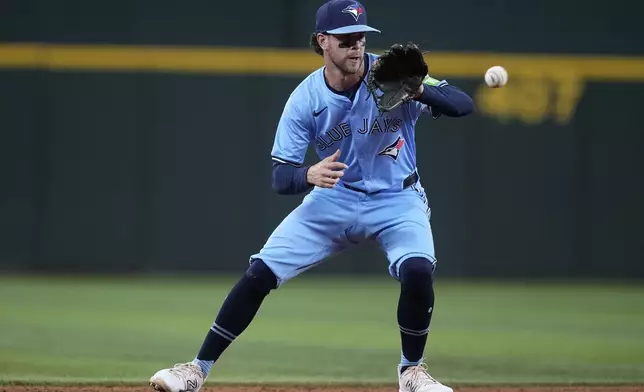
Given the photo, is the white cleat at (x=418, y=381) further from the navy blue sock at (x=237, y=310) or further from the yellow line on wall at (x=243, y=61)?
the yellow line on wall at (x=243, y=61)

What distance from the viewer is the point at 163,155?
11.6m

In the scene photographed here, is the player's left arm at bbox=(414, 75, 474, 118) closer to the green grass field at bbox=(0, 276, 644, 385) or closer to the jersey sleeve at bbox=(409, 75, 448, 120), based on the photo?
the jersey sleeve at bbox=(409, 75, 448, 120)

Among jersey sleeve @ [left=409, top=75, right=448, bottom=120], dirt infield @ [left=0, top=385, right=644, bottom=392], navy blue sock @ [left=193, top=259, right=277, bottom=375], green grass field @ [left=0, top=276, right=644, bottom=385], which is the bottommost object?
green grass field @ [left=0, top=276, right=644, bottom=385]

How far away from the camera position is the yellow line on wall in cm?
1147

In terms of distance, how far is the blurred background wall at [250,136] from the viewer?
11539mm

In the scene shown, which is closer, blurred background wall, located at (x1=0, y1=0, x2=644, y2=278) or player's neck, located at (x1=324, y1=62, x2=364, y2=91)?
player's neck, located at (x1=324, y1=62, x2=364, y2=91)

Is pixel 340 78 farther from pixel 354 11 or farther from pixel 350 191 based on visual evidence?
pixel 350 191

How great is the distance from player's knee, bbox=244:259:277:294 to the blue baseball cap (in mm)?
1055

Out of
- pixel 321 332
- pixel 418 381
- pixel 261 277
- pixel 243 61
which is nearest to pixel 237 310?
pixel 261 277

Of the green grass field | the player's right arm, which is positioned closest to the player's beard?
the player's right arm

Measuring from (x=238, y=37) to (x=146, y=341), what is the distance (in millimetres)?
4971

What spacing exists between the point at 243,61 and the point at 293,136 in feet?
22.4

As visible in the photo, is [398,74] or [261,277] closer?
[398,74]

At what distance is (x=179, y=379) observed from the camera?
473cm
